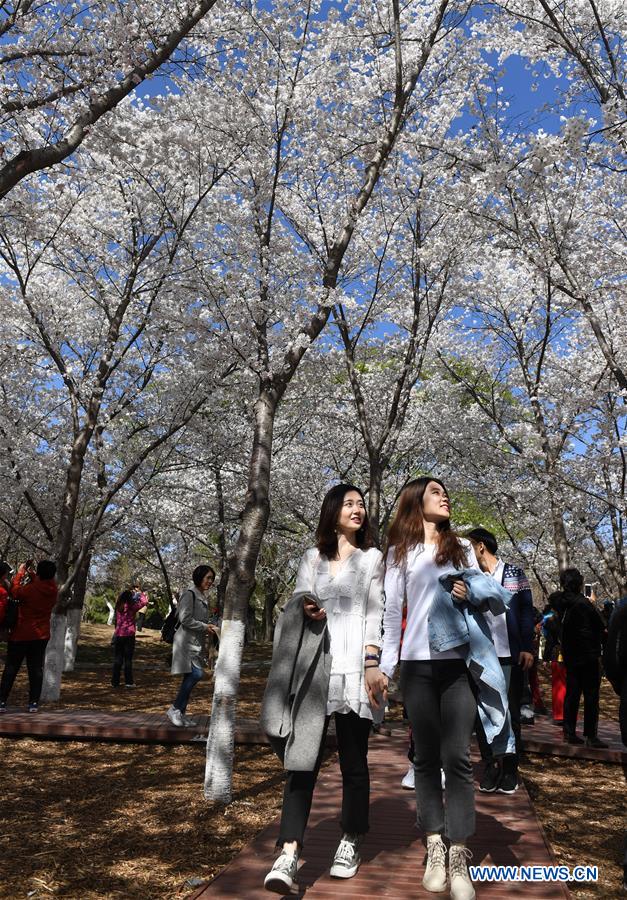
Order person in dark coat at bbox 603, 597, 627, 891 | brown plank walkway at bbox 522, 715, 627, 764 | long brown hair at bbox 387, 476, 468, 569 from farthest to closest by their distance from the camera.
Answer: brown plank walkway at bbox 522, 715, 627, 764
person in dark coat at bbox 603, 597, 627, 891
long brown hair at bbox 387, 476, 468, 569

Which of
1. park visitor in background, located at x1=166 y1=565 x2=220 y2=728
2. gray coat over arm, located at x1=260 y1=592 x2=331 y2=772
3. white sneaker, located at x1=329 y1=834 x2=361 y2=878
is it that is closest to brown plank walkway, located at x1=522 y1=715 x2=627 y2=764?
park visitor in background, located at x1=166 y1=565 x2=220 y2=728

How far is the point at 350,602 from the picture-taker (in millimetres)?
4129

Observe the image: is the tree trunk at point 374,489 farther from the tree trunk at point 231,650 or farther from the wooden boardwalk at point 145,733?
the tree trunk at point 231,650

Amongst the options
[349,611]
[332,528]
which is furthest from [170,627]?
[349,611]

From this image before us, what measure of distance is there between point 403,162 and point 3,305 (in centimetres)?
785

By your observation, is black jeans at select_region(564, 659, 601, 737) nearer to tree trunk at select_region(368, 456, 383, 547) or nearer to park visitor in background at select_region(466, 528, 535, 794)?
park visitor in background at select_region(466, 528, 535, 794)

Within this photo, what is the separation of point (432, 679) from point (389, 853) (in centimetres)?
118

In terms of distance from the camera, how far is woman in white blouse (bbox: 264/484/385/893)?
387 cm

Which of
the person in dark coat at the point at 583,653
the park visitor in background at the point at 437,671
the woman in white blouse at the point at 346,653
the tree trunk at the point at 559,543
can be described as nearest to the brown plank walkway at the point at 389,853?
the woman in white blouse at the point at 346,653

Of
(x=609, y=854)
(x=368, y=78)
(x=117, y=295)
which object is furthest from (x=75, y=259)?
(x=609, y=854)

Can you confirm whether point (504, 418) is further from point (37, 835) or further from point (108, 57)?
point (37, 835)

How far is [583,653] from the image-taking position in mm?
8281

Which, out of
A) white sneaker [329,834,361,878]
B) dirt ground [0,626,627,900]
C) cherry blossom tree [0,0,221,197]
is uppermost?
cherry blossom tree [0,0,221,197]

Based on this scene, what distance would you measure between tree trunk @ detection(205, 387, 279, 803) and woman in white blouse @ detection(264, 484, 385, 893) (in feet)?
5.88
